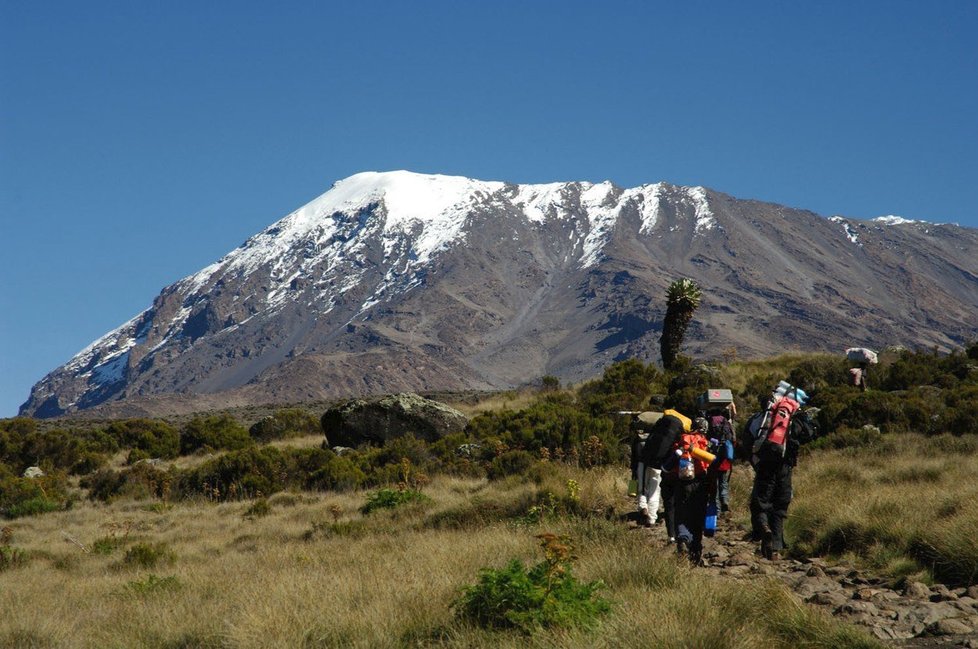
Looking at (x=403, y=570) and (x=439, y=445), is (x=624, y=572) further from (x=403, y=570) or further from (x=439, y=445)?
(x=439, y=445)

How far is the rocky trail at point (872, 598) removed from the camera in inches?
301

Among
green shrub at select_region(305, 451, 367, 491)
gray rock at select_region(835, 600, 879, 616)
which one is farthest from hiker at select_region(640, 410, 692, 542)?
green shrub at select_region(305, 451, 367, 491)

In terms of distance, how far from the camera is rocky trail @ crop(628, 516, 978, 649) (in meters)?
7.64

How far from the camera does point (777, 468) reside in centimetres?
1118

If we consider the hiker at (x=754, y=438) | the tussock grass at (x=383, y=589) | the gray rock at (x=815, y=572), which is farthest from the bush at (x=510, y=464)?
the gray rock at (x=815, y=572)

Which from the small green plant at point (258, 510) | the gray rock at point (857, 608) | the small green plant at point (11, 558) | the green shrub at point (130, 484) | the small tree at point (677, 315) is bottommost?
the gray rock at point (857, 608)

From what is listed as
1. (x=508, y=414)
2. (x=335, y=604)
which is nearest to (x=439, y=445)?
(x=508, y=414)

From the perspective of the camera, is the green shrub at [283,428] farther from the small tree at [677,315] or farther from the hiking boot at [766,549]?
the hiking boot at [766,549]

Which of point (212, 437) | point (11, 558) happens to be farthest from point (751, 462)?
point (212, 437)

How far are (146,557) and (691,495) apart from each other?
815 centimetres

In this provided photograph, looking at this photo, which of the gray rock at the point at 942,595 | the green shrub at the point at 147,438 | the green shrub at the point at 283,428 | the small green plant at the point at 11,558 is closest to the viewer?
the gray rock at the point at 942,595

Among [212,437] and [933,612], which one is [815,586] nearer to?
[933,612]

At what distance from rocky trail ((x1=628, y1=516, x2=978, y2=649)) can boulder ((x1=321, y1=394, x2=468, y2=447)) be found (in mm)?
19773

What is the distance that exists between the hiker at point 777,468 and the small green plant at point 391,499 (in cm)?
790
